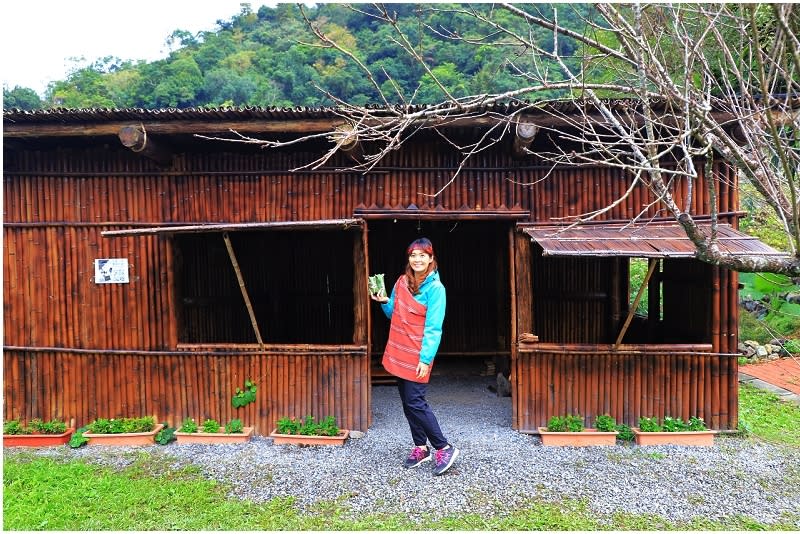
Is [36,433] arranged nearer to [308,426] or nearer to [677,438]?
[308,426]

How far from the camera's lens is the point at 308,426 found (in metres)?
5.27

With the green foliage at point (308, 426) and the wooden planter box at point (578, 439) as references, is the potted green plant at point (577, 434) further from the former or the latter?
the green foliage at point (308, 426)

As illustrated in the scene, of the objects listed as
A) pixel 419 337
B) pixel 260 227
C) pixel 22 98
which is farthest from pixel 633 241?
pixel 22 98

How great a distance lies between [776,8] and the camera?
7.66ft

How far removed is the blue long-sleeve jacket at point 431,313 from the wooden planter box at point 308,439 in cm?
160

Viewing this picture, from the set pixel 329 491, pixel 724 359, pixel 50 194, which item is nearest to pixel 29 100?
pixel 50 194

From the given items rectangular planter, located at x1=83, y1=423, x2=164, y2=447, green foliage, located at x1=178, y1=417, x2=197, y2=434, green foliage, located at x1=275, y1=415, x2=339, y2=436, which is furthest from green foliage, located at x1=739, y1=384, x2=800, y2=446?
rectangular planter, located at x1=83, y1=423, x2=164, y2=447

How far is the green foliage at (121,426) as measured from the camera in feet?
17.5

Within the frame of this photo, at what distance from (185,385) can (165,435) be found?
0.56 meters

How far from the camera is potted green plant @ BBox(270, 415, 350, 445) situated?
17.0 ft

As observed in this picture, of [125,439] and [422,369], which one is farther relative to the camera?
[125,439]

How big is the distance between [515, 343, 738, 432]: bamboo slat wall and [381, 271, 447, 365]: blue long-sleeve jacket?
1.51 m

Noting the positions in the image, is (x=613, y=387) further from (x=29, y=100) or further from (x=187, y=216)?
(x=29, y=100)

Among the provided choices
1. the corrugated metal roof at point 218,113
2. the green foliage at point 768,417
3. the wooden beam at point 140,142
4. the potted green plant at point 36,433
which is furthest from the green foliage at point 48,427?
the green foliage at point 768,417
